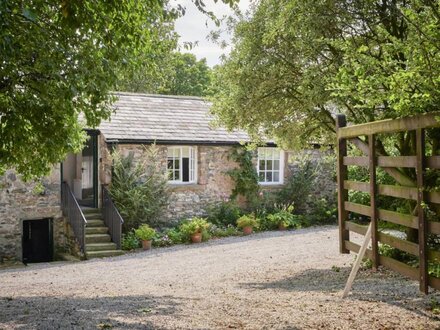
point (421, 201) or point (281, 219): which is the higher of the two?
point (421, 201)

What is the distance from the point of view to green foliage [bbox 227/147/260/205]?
20.1m

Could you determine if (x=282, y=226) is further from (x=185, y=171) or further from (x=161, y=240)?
(x=161, y=240)

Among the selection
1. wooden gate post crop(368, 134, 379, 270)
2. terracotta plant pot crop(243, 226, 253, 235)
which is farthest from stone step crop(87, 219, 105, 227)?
wooden gate post crop(368, 134, 379, 270)

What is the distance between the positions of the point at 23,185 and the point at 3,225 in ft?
4.55

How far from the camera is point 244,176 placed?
20.2 meters

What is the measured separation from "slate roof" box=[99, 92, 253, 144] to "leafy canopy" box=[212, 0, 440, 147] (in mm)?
5198

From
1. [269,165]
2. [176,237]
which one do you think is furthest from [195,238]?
[269,165]

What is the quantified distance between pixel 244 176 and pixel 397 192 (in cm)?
1391

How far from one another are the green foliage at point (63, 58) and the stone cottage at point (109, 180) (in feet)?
25.5

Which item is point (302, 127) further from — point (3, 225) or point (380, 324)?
point (3, 225)

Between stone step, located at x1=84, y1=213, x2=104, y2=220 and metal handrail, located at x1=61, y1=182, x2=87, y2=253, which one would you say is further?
stone step, located at x1=84, y1=213, x2=104, y2=220

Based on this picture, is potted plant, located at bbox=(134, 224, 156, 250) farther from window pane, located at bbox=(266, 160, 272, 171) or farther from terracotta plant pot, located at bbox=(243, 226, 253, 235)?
window pane, located at bbox=(266, 160, 272, 171)

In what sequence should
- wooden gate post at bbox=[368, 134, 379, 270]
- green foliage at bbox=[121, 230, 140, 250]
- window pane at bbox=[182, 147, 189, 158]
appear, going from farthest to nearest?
window pane at bbox=[182, 147, 189, 158]
green foliage at bbox=[121, 230, 140, 250]
wooden gate post at bbox=[368, 134, 379, 270]

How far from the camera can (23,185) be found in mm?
17125
